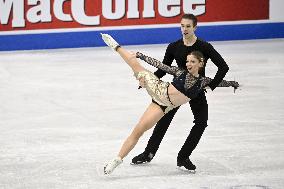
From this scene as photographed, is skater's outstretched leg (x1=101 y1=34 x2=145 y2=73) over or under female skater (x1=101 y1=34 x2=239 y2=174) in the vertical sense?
over

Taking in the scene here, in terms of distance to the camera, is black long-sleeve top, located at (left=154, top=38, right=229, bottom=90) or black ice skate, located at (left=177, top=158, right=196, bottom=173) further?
black ice skate, located at (left=177, top=158, right=196, bottom=173)

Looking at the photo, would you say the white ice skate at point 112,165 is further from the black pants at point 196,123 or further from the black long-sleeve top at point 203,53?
the black long-sleeve top at point 203,53

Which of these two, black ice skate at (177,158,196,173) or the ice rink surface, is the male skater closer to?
black ice skate at (177,158,196,173)

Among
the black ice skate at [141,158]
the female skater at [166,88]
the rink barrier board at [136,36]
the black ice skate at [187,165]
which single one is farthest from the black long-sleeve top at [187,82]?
the rink barrier board at [136,36]

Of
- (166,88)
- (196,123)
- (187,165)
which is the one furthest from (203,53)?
(187,165)

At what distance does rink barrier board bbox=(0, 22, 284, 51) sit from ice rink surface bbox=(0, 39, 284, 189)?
282cm

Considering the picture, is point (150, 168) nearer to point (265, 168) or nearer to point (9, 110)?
point (265, 168)

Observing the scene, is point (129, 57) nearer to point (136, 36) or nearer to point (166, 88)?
point (166, 88)

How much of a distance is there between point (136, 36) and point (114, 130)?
10.1 meters

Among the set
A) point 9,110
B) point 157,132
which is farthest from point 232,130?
point 9,110

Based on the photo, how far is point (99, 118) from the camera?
31.4 ft

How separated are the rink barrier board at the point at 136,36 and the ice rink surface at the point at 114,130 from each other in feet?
9.26

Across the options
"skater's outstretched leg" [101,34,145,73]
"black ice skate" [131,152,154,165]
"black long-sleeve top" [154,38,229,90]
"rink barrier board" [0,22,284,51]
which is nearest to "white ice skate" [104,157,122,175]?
"black ice skate" [131,152,154,165]

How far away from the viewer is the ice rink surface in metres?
6.61
